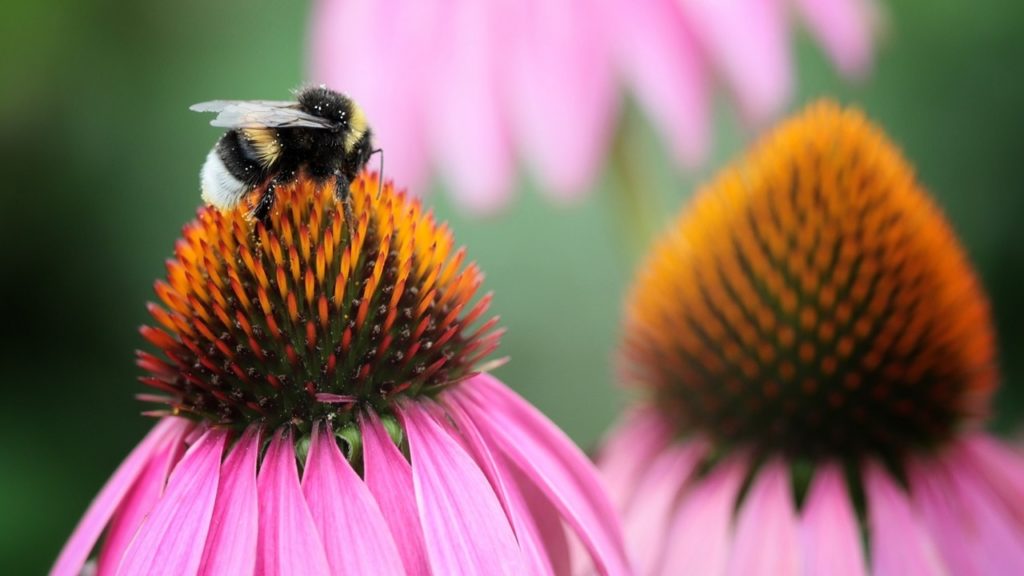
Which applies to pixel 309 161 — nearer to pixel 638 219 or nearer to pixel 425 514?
A: pixel 425 514

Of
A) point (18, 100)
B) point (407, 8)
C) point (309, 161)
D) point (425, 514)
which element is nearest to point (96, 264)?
point (18, 100)

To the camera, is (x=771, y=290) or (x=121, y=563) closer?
(x=121, y=563)

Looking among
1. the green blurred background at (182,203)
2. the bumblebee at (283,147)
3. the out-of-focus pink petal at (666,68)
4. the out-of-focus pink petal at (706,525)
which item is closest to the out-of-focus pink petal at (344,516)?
the bumblebee at (283,147)

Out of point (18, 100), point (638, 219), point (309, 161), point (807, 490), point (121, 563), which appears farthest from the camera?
point (18, 100)

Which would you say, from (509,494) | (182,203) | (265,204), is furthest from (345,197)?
(182,203)

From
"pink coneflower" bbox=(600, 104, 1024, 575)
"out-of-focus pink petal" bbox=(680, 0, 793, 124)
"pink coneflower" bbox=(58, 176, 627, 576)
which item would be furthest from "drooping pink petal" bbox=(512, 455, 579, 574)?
"out-of-focus pink petal" bbox=(680, 0, 793, 124)

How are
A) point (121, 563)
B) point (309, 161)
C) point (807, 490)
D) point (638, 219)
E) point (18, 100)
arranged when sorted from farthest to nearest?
point (18, 100) < point (638, 219) < point (807, 490) < point (309, 161) < point (121, 563)

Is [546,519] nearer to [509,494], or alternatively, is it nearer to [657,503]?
[509,494]
